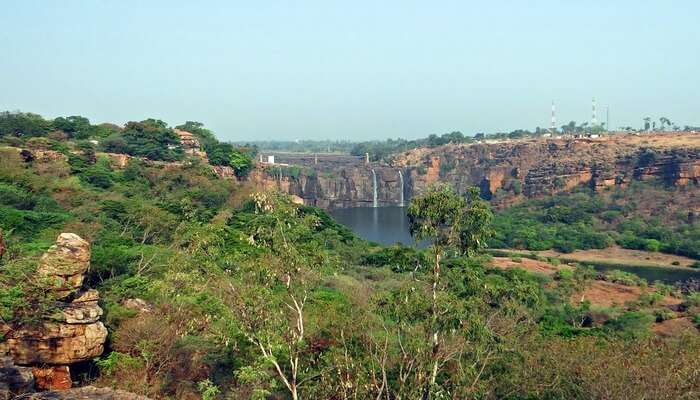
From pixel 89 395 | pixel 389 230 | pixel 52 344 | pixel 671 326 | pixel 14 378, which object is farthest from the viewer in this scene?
pixel 389 230

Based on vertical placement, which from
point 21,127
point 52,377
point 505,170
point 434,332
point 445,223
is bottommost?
point 505,170

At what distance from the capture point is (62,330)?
33.9 ft

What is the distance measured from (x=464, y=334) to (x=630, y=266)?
3501cm

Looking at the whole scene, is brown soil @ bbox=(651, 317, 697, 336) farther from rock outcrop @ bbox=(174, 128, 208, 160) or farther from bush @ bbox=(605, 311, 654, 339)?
rock outcrop @ bbox=(174, 128, 208, 160)

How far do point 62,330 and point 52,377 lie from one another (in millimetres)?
837

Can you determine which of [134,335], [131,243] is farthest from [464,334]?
[131,243]

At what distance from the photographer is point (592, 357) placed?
9578 mm

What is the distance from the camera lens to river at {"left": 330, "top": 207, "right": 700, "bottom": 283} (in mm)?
36719

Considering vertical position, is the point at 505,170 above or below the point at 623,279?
above

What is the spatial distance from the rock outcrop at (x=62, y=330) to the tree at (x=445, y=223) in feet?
20.0

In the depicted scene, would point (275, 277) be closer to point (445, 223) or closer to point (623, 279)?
point (445, 223)

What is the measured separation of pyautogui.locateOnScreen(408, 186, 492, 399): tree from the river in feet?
66.1

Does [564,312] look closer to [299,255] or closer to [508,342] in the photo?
[508,342]

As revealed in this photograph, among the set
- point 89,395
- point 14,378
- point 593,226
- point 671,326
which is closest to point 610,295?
point 671,326
